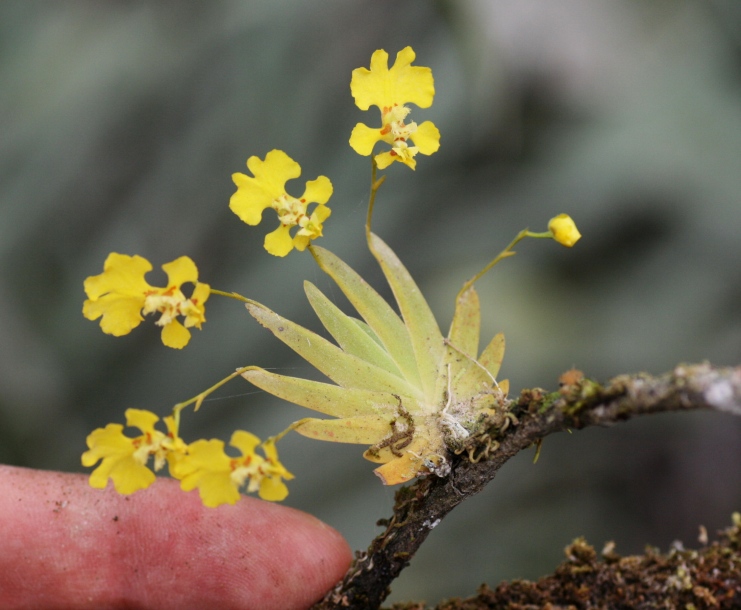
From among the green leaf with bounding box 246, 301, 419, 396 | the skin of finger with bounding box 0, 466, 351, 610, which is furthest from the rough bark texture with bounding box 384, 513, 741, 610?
the green leaf with bounding box 246, 301, 419, 396

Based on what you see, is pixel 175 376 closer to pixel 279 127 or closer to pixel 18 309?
pixel 18 309

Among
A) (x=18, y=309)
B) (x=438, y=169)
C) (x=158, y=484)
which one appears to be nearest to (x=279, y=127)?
(x=438, y=169)

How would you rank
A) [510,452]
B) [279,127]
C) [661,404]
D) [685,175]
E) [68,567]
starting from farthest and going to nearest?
[279,127] → [685,175] → [68,567] → [510,452] → [661,404]

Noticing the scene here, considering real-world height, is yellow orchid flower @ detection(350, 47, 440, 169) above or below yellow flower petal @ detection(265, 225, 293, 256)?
above

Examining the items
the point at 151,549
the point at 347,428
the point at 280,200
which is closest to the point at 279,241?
the point at 280,200

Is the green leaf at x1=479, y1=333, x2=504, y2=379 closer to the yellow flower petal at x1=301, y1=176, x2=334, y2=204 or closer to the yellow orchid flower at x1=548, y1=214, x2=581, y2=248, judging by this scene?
the yellow orchid flower at x1=548, y1=214, x2=581, y2=248

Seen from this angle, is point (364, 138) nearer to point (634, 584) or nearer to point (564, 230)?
→ point (564, 230)

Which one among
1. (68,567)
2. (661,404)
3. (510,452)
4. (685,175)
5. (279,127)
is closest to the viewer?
(661,404)
